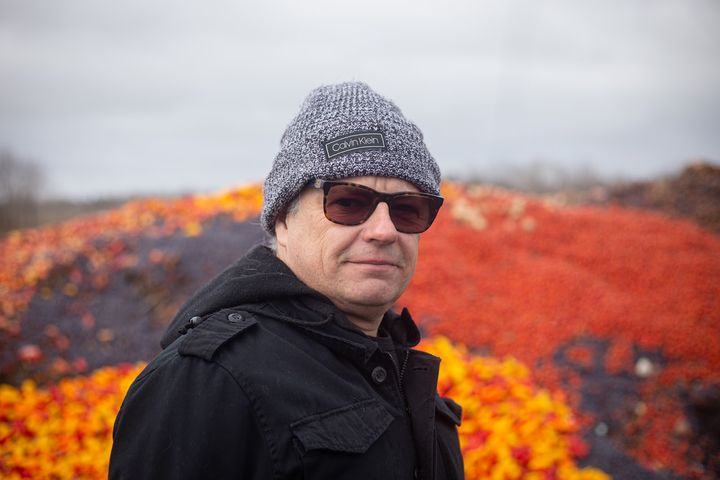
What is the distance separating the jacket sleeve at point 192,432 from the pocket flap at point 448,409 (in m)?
0.89

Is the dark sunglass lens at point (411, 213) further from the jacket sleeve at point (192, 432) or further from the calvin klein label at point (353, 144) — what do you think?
the jacket sleeve at point (192, 432)

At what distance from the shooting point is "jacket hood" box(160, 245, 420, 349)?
1.77 meters

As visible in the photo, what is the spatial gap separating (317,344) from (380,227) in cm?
46

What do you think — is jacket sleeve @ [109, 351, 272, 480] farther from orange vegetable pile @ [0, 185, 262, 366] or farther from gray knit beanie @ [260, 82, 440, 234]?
orange vegetable pile @ [0, 185, 262, 366]

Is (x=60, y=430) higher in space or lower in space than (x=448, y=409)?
lower

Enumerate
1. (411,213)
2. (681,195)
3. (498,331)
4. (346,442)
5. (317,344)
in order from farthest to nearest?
(681,195)
(498,331)
(411,213)
(317,344)
(346,442)

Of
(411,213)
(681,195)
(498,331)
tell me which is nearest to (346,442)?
(411,213)

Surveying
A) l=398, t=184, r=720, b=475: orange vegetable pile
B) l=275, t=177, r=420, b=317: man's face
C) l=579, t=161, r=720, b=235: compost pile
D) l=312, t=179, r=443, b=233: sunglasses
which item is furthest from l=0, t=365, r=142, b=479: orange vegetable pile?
l=579, t=161, r=720, b=235: compost pile

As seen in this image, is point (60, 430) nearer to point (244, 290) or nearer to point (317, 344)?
point (244, 290)

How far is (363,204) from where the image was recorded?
1913 mm

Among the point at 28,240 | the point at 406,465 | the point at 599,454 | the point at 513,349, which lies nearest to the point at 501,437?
the point at 599,454

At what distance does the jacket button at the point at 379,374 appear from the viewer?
1.77 metres

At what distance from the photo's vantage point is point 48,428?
14.3 ft

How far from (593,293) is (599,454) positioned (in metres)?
3.74
